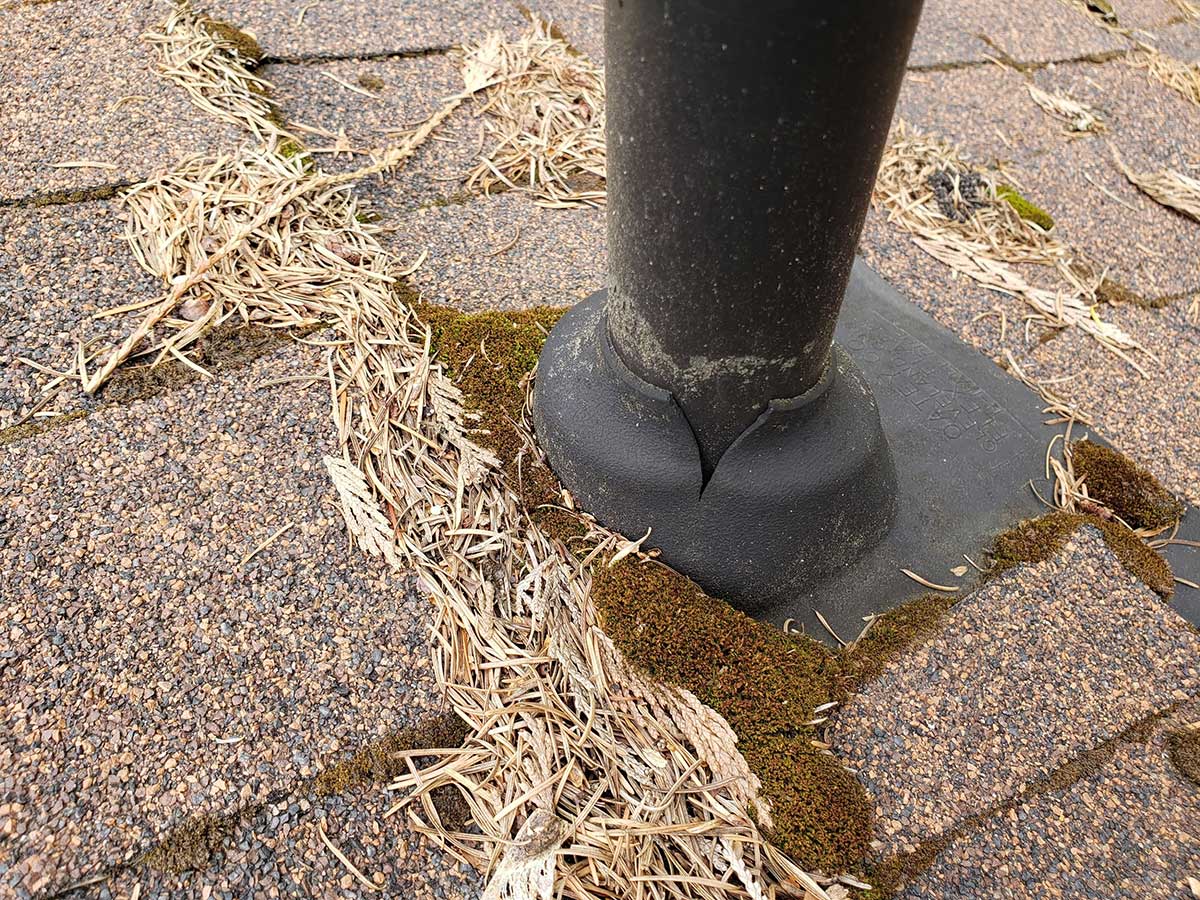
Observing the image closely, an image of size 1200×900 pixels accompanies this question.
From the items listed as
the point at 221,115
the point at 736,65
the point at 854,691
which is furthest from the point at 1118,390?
the point at 221,115

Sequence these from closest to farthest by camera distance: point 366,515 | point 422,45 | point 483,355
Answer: point 366,515
point 483,355
point 422,45

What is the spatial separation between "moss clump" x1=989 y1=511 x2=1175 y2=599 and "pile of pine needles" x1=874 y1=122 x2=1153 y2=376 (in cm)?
64

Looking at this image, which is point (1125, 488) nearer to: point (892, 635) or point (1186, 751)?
point (1186, 751)

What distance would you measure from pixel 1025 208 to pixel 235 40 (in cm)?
245

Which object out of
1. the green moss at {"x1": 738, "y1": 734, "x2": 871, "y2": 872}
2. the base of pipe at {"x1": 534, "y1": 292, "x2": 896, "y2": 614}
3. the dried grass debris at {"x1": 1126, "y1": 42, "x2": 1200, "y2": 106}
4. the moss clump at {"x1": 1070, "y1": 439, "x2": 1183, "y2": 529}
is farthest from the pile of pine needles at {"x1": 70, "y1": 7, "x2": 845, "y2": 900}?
the dried grass debris at {"x1": 1126, "y1": 42, "x2": 1200, "y2": 106}

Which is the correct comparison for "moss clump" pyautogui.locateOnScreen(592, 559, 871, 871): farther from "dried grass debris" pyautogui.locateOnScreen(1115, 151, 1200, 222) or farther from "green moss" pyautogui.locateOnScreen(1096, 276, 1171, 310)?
"dried grass debris" pyautogui.locateOnScreen(1115, 151, 1200, 222)

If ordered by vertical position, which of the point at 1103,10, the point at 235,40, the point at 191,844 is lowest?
the point at 191,844

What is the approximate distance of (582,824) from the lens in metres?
1.28

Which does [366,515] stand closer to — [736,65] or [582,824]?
[582,824]

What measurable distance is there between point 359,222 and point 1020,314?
1.76m

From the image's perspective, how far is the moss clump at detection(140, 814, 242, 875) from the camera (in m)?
1.18


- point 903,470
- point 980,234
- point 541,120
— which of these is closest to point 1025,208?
point 980,234

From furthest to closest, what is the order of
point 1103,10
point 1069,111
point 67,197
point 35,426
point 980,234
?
1. point 1103,10
2. point 1069,111
3. point 980,234
4. point 67,197
5. point 35,426

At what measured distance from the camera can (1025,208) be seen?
100 inches
